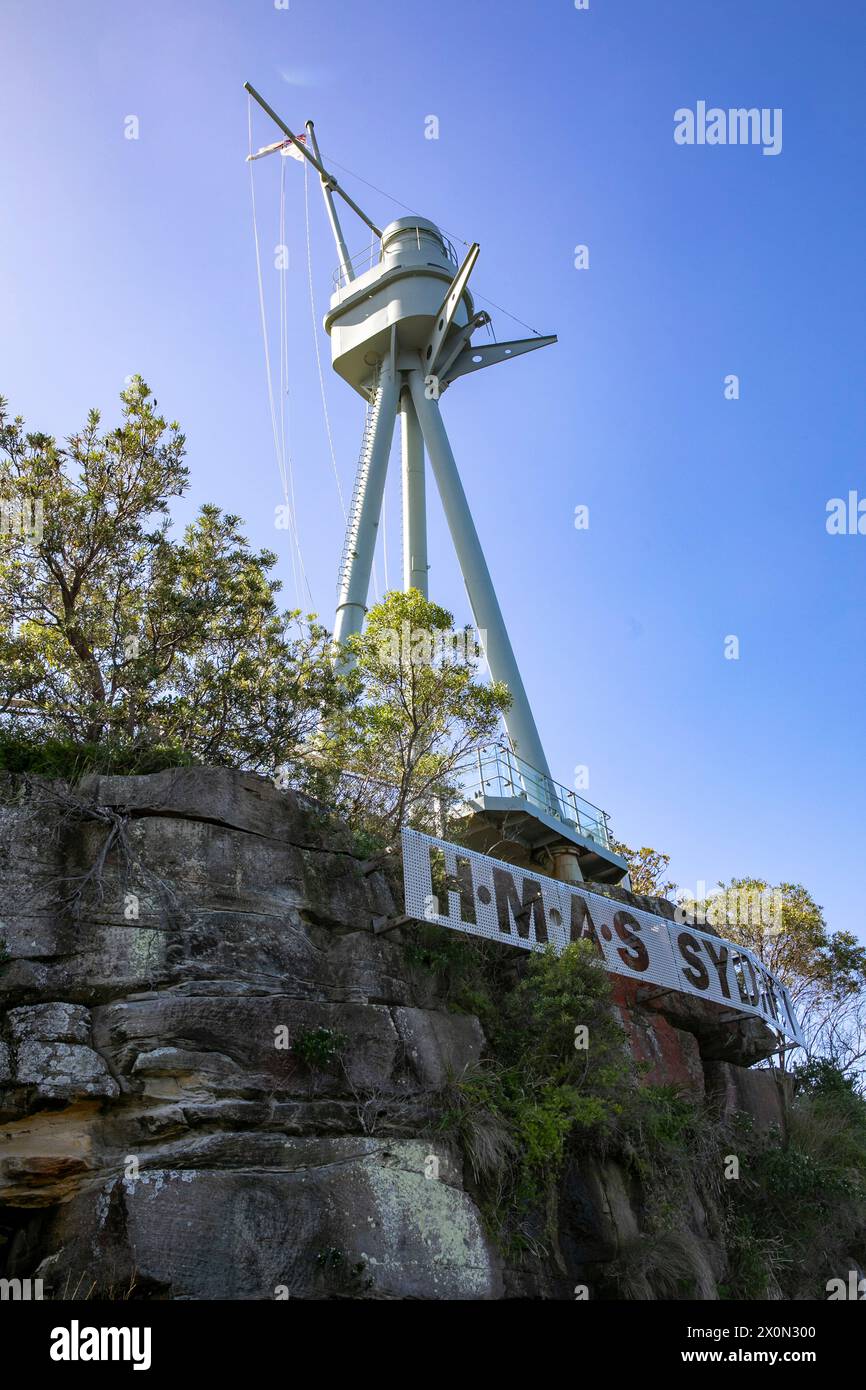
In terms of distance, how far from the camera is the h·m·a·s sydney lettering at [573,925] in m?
13.3

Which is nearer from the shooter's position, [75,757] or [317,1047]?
[317,1047]

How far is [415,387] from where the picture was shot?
27250 millimetres

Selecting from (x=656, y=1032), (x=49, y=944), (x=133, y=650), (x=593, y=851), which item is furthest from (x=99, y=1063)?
(x=593, y=851)

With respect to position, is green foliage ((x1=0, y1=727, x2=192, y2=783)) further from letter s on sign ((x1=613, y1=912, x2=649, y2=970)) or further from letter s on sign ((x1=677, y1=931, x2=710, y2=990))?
letter s on sign ((x1=677, y1=931, x2=710, y2=990))

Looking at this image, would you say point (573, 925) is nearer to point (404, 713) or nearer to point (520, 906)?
point (520, 906)

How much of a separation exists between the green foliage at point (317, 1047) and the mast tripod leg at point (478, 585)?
10.7 metres

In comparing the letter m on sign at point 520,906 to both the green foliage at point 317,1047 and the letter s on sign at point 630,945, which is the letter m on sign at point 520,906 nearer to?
the letter s on sign at point 630,945

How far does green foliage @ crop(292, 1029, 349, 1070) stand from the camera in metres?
10.9

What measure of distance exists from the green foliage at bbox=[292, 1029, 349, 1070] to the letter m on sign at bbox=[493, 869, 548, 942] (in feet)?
12.0

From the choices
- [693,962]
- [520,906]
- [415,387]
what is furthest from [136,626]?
[415,387]

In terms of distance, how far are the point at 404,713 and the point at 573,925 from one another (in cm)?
406

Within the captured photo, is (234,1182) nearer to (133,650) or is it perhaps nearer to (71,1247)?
(71,1247)

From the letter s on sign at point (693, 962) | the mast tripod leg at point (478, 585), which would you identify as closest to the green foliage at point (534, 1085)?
the letter s on sign at point (693, 962)
